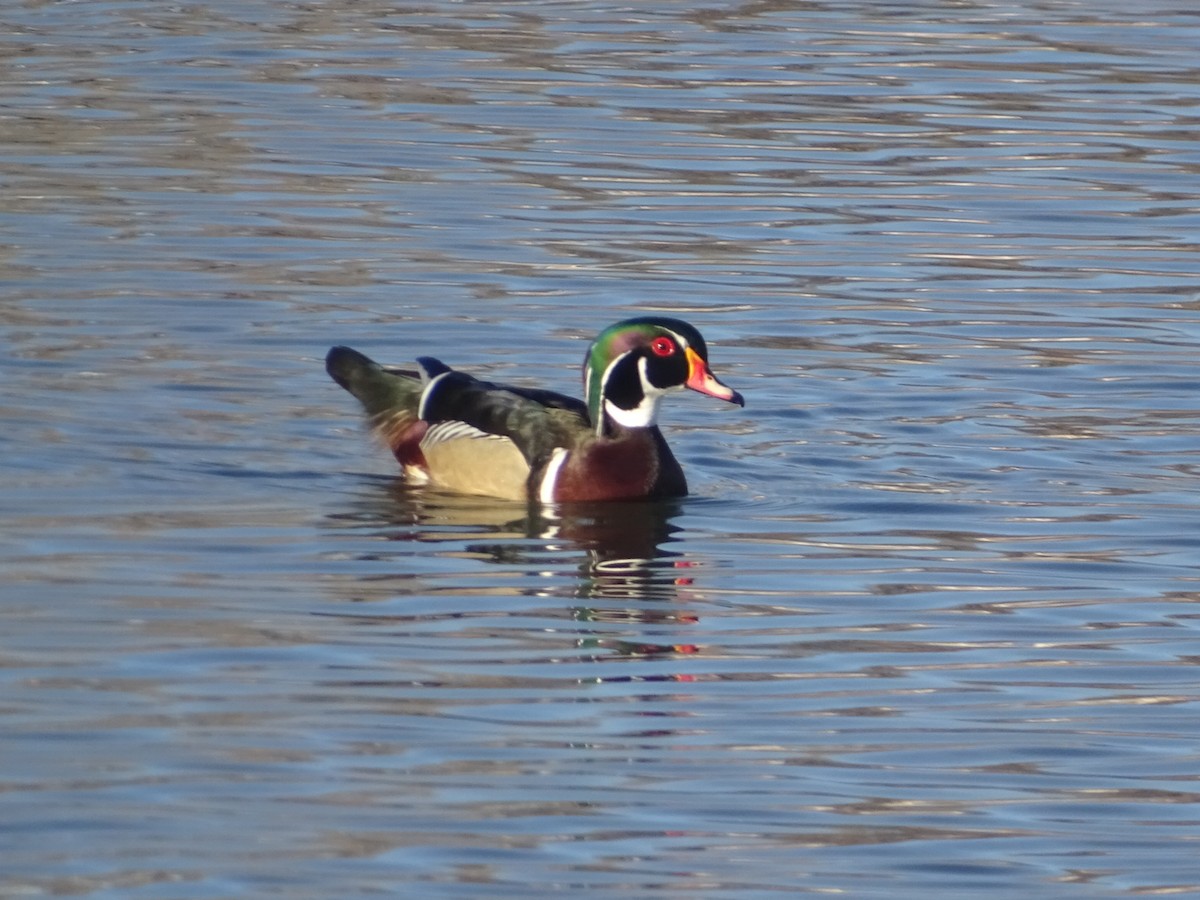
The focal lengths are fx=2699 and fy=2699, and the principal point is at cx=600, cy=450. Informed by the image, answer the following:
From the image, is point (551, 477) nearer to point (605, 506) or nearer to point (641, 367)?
point (605, 506)

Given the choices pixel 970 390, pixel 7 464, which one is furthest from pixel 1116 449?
pixel 7 464

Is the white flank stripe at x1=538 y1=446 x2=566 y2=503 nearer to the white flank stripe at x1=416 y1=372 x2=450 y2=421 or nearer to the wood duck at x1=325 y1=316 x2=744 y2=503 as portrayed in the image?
the wood duck at x1=325 y1=316 x2=744 y2=503

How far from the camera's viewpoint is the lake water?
7.22 m

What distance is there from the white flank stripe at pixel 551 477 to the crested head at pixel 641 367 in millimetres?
216

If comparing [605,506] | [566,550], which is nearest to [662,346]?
[605,506]

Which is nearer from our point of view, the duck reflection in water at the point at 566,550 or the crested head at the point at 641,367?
the duck reflection in water at the point at 566,550

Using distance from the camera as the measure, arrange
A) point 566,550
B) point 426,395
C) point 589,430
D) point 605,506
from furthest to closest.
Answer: point 426,395 → point 589,430 → point 605,506 → point 566,550

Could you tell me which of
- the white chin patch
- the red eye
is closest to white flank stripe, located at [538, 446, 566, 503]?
the white chin patch

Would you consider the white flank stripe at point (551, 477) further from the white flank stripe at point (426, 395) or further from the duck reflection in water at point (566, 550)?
the white flank stripe at point (426, 395)

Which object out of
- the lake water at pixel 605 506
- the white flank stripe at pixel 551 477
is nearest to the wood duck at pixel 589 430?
the white flank stripe at pixel 551 477

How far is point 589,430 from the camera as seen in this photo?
1191 centimetres

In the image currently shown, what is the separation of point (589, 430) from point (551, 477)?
281 mm

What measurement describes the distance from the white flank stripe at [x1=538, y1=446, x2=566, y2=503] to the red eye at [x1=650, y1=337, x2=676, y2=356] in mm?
602

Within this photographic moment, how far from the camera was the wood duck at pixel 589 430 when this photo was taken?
38.7 feet
